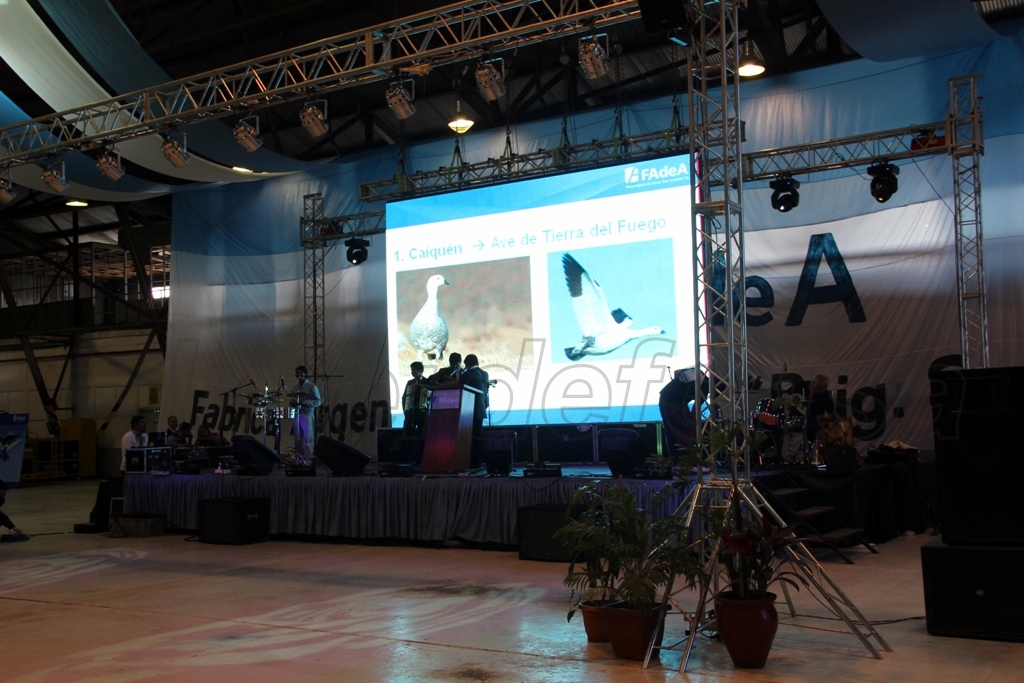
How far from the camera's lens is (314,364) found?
13844 millimetres

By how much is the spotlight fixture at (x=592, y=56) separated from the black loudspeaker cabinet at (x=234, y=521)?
5407mm

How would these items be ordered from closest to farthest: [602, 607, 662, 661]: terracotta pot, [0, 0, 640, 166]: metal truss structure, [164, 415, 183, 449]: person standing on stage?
[602, 607, 662, 661]: terracotta pot
[0, 0, 640, 166]: metal truss structure
[164, 415, 183, 449]: person standing on stage

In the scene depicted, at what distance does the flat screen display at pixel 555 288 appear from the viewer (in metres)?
10.5

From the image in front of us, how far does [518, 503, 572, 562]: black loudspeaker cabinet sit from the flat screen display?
357cm

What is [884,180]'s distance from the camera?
33.7ft

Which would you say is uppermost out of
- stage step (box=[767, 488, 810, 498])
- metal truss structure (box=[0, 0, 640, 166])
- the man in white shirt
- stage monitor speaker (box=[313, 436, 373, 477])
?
metal truss structure (box=[0, 0, 640, 166])

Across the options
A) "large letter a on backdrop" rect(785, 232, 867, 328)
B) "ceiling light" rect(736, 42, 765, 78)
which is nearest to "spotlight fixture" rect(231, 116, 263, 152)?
"ceiling light" rect(736, 42, 765, 78)

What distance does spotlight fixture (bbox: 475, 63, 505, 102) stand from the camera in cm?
752

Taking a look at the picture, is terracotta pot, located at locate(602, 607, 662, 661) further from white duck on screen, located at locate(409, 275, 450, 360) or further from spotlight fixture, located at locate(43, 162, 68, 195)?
spotlight fixture, located at locate(43, 162, 68, 195)

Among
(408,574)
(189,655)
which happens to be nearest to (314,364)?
(408,574)

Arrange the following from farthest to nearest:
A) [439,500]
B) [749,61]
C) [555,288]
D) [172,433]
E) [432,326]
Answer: [172,433], [432,326], [555,288], [749,61], [439,500]

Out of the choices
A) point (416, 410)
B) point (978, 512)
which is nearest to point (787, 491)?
point (978, 512)

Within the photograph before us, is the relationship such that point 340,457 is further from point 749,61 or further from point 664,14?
point 749,61

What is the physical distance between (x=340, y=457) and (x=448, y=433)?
1.17 meters
